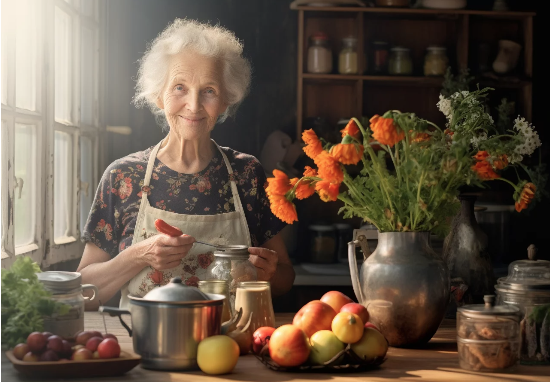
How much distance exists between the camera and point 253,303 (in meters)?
1.43

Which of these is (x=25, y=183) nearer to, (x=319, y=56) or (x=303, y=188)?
(x=303, y=188)

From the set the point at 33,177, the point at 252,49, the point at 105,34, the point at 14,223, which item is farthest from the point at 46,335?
the point at 252,49

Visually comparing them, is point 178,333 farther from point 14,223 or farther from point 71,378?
point 14,223

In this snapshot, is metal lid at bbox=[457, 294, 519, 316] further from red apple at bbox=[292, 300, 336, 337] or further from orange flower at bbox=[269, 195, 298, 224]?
orange flower at bbox=[269, 195, 298, 224]

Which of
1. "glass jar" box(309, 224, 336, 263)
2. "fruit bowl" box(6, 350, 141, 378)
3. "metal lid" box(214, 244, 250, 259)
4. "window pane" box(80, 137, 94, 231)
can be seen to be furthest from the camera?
"glass jar" box(309, 224, 336, 263)

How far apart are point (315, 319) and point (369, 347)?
110 millimetres

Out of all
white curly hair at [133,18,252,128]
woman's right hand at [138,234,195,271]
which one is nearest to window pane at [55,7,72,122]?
white curly hair at [133,18,252,128]

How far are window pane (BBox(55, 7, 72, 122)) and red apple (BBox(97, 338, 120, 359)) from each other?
158cm

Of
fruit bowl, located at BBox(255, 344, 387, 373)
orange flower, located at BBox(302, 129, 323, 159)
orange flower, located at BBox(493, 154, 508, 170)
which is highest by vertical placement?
orange flower, located at BBox(302, 129, 323, 159)

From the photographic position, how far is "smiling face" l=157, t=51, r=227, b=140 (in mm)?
2188

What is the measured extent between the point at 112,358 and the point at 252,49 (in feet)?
9.47

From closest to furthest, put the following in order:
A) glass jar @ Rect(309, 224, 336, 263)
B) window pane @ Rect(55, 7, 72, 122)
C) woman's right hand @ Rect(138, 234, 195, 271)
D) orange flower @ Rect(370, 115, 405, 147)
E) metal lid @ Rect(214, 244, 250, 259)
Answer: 1. orange flower @ Rect(370, 115, 405, 147)
2. metal lid @ Rect(214, 244, 250, 259)
3. woman's right hand @ Rect(138, 234, 195, 271)
4. window pane @ Rect(55, 7, 72, 122)
5. glass jar @ Rect(309, 224, 336, 263)

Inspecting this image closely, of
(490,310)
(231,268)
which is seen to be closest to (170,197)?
(231,268)

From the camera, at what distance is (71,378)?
1.21 meters
